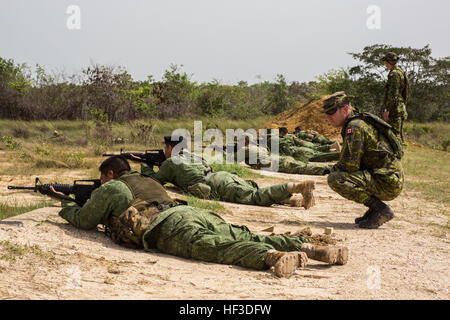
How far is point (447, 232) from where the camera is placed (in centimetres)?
529

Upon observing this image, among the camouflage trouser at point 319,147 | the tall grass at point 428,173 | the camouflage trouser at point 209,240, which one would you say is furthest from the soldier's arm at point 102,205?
the camouflage trouser at point 319,147

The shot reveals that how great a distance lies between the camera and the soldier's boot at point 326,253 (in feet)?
12.4

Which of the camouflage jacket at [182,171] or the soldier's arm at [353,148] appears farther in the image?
the camouflage jacket at [182,171]

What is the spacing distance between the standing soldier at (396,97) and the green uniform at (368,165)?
297 centimetres

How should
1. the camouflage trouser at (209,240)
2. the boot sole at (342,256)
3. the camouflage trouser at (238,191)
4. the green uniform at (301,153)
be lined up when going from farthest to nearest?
the green uniform at (301,153) → the camouflage trouser at (238,191) → the boot sole at (342,256) → the camouflage trouser at (209,240)

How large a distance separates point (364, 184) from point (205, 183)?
2261 millimetres

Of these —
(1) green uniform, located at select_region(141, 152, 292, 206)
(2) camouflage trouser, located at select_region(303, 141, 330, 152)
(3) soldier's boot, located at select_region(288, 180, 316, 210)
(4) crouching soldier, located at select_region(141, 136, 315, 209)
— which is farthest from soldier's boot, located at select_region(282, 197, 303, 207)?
(2) camouflage trouser, located at select_region(303, 141, 330, 152)

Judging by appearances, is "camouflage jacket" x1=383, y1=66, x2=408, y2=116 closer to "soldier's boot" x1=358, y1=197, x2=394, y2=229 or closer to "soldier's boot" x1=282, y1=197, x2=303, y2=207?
"soldier's boot" x1=282, y1=197, x2=303, y2=207

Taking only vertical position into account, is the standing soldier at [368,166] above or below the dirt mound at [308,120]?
below

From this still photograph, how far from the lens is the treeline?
16.5 m

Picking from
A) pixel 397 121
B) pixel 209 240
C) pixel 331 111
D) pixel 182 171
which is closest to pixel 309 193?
pixel 331 111

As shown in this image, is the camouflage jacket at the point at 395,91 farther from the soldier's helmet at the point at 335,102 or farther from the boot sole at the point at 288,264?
the boot sole at the point at 288,264

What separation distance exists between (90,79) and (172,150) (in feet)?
36.2

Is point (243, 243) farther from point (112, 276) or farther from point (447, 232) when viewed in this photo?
point (447, 232)
